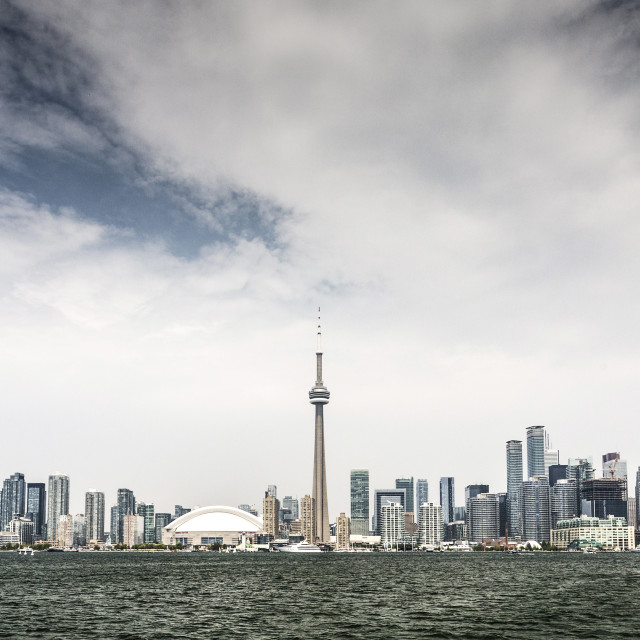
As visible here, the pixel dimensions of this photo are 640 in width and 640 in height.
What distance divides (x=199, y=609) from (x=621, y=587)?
→ 67.5 metres

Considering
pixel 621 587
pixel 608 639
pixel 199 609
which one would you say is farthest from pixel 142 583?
pixel 608 639

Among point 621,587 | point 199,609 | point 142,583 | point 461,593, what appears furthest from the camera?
point 142,583

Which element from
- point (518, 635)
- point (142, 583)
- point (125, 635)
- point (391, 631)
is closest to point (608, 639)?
point (518, 635)

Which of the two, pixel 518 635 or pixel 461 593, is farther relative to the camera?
pixel 461 593

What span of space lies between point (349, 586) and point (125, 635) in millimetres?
60290

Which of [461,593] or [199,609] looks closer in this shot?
[199,609]

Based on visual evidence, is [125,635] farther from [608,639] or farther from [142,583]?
[142,583]

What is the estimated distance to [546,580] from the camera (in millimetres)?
136000

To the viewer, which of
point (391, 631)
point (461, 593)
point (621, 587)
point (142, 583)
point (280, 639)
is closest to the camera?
point (280, 639)

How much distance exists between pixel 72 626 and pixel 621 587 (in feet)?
272

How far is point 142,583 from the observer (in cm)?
13012

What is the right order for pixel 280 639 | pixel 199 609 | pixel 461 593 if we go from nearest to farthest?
pixel 280 639
pixel 199 609
pixel 461 593

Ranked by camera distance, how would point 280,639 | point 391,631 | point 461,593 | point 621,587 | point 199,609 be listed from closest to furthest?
point 280,639 → point 391,631 → point 199,609 → point 461,593 → point 621,587

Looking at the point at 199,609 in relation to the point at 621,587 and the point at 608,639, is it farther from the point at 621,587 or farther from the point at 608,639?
the point at 621,587
